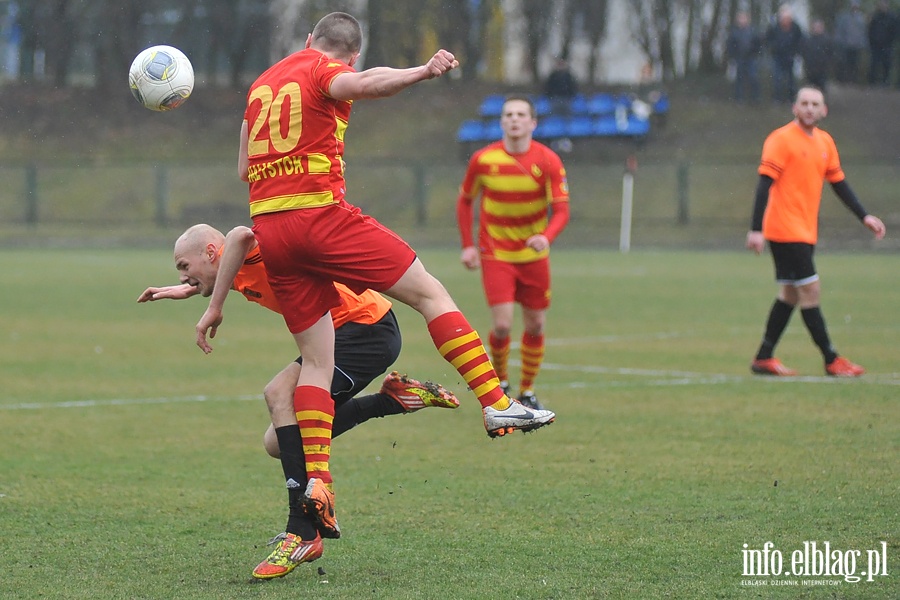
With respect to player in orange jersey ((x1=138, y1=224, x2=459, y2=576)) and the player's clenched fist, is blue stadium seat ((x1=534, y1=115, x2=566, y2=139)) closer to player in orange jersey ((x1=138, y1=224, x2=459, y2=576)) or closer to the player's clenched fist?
player in orange jersey ((x1=138, y1=224, x2=459, y2=576))

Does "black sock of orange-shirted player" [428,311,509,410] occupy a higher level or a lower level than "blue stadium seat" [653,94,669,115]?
higher

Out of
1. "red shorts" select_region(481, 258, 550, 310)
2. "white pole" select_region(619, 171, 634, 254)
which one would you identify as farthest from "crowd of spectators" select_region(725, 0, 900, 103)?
"red shorts" select_region(481, 258, 550, 310)

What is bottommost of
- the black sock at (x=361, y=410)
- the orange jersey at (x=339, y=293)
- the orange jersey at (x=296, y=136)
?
the black sock at (x=361, y=410)

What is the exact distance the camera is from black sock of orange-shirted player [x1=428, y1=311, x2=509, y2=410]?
17.6 ft

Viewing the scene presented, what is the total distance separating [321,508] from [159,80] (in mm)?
2165

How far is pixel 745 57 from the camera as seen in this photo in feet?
116

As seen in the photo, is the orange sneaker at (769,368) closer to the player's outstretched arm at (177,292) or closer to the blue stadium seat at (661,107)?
the player's outstretched arm at (177,292)

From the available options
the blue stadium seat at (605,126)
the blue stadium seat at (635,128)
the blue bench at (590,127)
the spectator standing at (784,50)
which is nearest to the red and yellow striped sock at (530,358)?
the spectator standing at (784,50)

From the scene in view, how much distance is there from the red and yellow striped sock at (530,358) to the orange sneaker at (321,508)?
4.54 metres

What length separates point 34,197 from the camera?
3725 centimetres

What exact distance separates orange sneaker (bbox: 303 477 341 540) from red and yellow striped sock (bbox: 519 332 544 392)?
4.54 metres

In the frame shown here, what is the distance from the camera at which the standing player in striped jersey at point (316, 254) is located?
17.1 feet

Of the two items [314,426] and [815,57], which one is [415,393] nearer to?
[314,426]

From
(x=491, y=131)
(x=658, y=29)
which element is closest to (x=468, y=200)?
(x=491, y=131)
